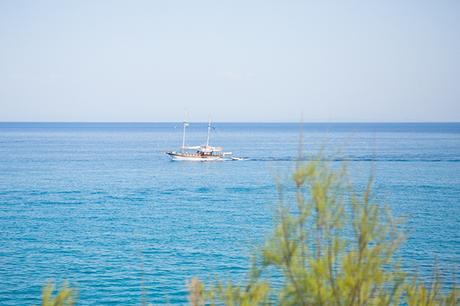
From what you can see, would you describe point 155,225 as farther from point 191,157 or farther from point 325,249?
point 191,157

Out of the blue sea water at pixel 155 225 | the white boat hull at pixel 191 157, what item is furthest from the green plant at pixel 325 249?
the white boat hull at pixel 191 157

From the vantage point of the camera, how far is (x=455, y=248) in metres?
29.0

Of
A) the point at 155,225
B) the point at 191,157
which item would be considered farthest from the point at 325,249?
the point at 191,157

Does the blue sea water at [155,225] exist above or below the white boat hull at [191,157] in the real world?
below

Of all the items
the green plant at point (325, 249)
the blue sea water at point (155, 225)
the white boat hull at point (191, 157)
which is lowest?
the blue sea water at point (155, 225)

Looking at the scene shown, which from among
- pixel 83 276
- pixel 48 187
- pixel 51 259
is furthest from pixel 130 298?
pixel 48 187

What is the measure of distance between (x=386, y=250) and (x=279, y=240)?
1.75 m

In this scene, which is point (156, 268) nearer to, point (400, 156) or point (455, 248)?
point (455, 248)

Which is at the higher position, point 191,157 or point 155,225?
point 191,157

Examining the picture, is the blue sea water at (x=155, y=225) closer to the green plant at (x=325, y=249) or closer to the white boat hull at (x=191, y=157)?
the green plant at (x=325, y=249)

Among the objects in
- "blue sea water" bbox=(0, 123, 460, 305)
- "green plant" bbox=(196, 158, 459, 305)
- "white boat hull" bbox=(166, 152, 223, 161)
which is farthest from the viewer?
"white boat hull" bbox=(166, 152, 223, 161)

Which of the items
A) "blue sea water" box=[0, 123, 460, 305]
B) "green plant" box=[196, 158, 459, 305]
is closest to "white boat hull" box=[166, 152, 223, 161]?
"blue sea water" box=[0, 123, 460, 305]

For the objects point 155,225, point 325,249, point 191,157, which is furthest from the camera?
point 191,157

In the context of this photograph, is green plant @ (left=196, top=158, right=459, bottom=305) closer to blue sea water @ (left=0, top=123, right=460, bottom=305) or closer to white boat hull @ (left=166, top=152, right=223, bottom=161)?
blue sea water @ (left=0, top=123, right=460, bottom=305)
